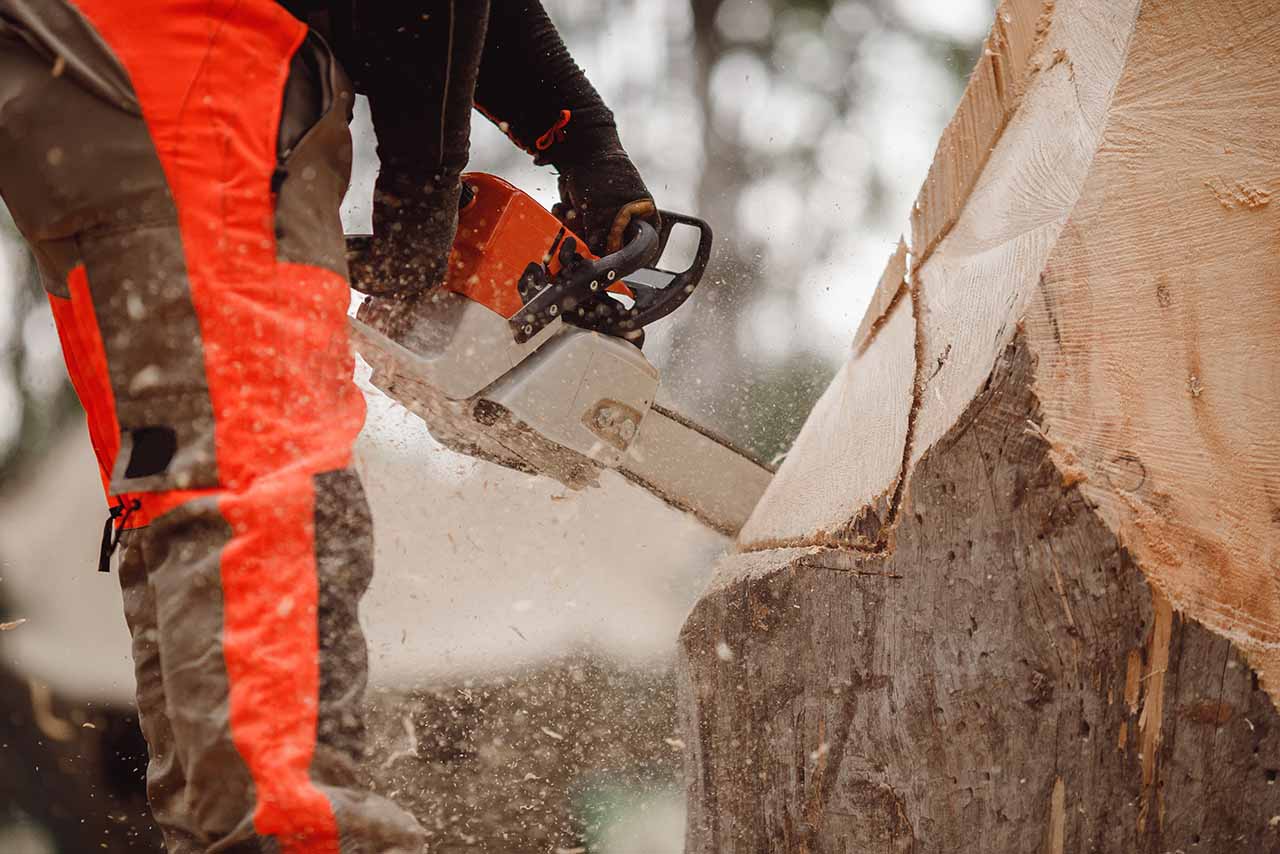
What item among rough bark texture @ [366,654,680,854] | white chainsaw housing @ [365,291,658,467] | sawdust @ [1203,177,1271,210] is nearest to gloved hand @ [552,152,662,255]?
white chainsaw housing @ [365,291,658,467]

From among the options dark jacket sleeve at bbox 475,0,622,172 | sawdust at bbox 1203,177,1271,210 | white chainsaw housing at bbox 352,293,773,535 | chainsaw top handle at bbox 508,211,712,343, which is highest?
sawdust at bbox 1203,177,1271,210

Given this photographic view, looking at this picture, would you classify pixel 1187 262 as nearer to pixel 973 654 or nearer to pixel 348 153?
pixel 973 654

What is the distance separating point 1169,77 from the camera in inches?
36.5

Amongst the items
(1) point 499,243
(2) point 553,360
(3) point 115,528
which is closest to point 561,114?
(1) point 499,243

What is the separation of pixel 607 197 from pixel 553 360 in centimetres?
32

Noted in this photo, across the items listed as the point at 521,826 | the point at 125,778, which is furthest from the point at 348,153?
the point at 125,778

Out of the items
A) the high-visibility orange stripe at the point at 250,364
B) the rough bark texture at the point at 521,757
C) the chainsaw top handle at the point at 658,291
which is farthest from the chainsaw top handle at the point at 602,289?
the rough bark texture at the point at 521,757

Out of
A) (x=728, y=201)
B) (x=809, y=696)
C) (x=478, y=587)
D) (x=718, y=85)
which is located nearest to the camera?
(x=809, y=696)

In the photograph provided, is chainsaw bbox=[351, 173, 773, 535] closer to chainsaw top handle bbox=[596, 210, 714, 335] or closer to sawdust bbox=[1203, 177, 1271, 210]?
chainsaw top handle bbox=[596, 210, 714, 335]

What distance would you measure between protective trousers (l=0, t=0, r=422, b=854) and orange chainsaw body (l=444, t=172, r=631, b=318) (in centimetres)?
62

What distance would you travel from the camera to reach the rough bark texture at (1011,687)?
2.84 feet

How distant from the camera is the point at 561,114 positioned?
5.46 feet

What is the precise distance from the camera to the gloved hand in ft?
5.48

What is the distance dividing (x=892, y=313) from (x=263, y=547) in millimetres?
1001
